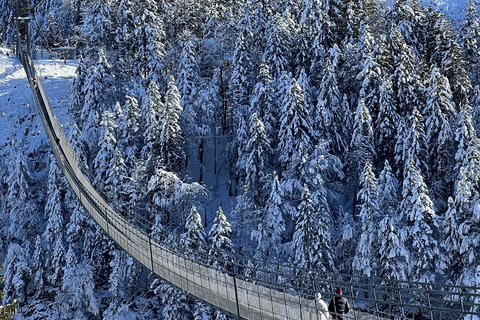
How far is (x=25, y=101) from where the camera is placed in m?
51.8

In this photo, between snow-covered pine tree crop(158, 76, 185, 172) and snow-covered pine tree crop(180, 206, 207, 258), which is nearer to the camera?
snow-covered pine tree crop(180, 206, 207, 258)

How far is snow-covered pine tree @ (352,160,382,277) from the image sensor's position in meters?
30.0

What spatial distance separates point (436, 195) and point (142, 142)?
17.4 metres

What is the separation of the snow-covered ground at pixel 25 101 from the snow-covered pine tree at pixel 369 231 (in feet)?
78.7

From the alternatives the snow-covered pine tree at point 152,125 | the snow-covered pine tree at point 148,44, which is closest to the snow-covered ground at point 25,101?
the snow-covered pine tree at point 148,44

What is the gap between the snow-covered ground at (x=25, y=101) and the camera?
47.8 metres

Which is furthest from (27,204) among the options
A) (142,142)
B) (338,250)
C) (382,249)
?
(382,249)

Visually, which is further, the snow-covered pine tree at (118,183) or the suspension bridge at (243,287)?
the snow-covered pine tree at (118,183)

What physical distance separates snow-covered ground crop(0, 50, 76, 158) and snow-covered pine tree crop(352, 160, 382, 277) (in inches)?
944

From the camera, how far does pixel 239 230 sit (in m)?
34.6

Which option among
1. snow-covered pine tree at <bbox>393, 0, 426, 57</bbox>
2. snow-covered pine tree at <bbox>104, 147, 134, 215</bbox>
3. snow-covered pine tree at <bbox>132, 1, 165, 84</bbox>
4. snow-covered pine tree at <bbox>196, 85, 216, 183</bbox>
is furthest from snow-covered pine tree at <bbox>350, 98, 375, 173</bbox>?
snow-covered pine tree at <bbox>132, 1, 165, 84</bbox>

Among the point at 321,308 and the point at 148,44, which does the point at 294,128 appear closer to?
the point at 148,44

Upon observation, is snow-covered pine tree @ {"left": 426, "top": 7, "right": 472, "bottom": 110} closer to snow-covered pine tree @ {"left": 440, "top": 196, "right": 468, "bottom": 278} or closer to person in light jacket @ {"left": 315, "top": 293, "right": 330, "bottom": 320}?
snow-covered pine tree @ {"left": 440, "top": 196, "right": 468, "bottom": 278}

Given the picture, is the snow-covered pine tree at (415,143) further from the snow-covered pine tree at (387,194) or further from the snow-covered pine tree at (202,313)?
the snow-covered pine tree at (202,313)
